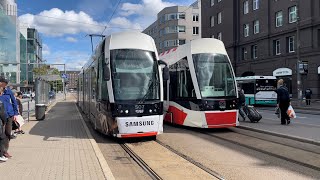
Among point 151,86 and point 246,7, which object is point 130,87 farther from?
point 246,7

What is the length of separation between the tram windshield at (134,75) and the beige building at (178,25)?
7382cm

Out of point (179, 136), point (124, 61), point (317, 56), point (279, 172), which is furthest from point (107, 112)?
point (317, 56)

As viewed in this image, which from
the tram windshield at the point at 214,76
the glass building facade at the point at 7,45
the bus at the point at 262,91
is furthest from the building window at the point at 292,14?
the glass building facade at the point at 7,45

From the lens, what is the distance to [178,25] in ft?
284

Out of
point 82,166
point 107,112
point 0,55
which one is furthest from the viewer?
point 0,55

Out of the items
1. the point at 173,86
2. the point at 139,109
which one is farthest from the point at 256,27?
the point at 139,109

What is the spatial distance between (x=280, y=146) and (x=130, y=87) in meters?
4.65

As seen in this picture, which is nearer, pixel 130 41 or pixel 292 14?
pixel 130 41

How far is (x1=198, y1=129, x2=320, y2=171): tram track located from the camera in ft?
30.2

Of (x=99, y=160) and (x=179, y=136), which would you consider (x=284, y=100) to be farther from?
(x=99, y=160)

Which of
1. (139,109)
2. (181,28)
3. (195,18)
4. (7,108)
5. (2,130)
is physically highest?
(195,18)

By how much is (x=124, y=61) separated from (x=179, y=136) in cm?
328

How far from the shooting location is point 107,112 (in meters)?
12.0

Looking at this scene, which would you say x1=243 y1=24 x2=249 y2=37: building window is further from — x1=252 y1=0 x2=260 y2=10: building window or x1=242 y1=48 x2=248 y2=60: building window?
x1=252 y1=0 x2=260 y2=10: building window
